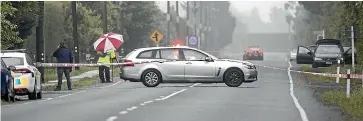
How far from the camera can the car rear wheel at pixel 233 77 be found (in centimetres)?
2725

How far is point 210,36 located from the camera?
12925cm

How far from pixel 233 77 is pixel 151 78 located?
276cm

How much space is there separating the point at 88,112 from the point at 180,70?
10.4 metres

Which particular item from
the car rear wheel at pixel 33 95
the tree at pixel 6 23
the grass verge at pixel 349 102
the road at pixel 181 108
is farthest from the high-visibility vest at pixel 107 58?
the grass verge at pixel 349 102

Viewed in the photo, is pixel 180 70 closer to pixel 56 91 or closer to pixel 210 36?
pixel 56 91

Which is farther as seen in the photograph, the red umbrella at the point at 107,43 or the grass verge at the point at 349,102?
the red umbrella at the point at 107,43

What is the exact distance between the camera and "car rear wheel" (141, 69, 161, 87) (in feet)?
90.0

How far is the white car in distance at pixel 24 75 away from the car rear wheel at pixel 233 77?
6884mm

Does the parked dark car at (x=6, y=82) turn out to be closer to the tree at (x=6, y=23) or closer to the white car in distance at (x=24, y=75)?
the white car in distance at (x=24, y=75)

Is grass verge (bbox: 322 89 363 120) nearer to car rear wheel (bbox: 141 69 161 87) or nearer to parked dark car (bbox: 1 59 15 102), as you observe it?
car rear wheel (bbox: 141 69 161 87)

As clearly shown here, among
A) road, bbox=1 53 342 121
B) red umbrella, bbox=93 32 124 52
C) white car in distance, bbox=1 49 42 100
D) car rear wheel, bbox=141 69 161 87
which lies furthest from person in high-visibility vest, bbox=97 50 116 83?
white car in distance, bbox=1 49 42 100

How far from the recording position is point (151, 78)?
90.7 feet

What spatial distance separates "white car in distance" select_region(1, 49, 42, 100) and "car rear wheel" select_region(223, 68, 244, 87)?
6884 mm

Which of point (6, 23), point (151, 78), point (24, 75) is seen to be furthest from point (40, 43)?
point (24, 75)
